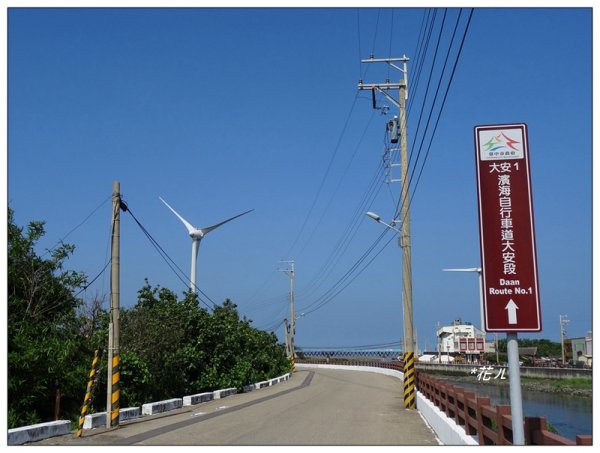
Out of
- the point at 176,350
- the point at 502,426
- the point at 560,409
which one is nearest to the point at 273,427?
the point at 502,426

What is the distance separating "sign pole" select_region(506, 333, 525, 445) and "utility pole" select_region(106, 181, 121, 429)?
1055 centimetres

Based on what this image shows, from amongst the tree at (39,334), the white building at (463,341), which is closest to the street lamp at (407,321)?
the tree at (39,334)

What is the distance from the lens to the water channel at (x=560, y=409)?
33.0 m

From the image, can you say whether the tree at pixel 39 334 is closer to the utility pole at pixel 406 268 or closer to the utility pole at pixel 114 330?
the utility pole at pixel 114 330

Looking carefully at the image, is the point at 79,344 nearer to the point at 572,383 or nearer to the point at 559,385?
the point at 559,385

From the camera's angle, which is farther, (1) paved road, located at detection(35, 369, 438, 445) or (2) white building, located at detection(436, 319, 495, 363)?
(2) white building, located at detection(436, 319, 495, 363)

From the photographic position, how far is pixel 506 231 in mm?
7445

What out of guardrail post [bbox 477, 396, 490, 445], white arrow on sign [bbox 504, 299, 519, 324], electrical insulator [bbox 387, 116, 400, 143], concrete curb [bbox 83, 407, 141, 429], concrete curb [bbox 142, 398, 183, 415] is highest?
electrical insulator [bbox 387, 116, 400, 143]

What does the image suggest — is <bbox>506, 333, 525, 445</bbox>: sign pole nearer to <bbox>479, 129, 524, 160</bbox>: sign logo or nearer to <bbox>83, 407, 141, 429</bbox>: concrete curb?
<bbox>479, 129, 524, 160</bbox>: sign logo

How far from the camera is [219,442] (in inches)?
484

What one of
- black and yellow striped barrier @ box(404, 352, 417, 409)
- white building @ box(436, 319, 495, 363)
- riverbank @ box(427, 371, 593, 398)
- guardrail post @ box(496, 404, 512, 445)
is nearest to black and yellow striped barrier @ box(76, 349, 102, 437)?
guardrail post @ box(496, 404, 512, 445)

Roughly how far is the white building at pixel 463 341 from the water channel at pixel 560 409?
51.7 m

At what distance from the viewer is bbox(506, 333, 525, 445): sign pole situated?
7090 millimetres
